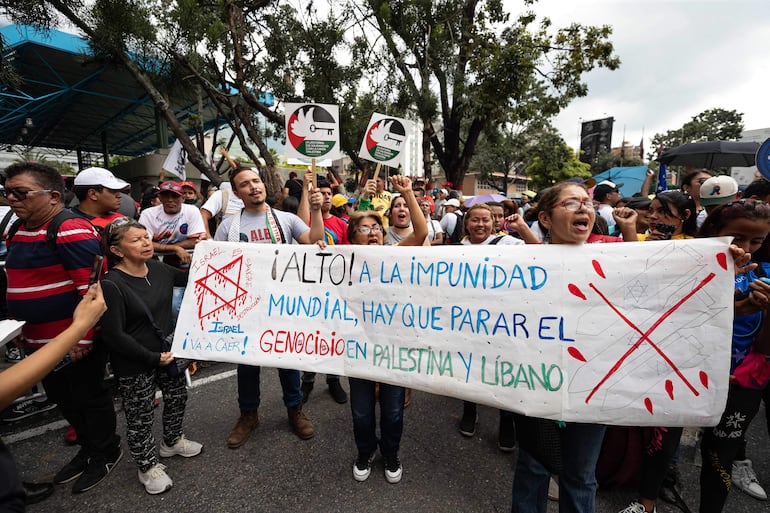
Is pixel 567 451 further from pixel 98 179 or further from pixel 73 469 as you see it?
pixel 98 179

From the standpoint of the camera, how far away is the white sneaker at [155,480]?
2.35 m

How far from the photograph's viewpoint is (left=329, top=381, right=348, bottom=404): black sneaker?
3498 mm

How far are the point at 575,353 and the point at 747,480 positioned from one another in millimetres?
1886

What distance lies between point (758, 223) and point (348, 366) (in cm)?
232

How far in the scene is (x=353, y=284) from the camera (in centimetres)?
238

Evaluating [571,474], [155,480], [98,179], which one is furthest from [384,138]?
[155,480]

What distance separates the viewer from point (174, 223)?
13.0 ft

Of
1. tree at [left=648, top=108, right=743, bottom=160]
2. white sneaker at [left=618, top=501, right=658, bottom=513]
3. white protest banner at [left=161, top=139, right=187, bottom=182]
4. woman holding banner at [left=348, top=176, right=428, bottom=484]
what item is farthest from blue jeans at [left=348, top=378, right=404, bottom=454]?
tree at [left=648, top=108, right=743, bottom=160]

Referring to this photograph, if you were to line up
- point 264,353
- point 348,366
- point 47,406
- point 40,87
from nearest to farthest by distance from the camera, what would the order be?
1. point 348,366
2. point 264,353
3. point 47,406
4. point 40,87

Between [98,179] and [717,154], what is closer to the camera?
[98,179]

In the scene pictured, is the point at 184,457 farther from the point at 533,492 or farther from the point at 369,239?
the point at 533,492

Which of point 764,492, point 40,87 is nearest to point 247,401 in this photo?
point 764,492

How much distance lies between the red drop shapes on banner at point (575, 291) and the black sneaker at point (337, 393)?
2446 millimetres

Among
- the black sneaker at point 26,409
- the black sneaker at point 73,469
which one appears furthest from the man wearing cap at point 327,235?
the black sneaker at point 26,409
